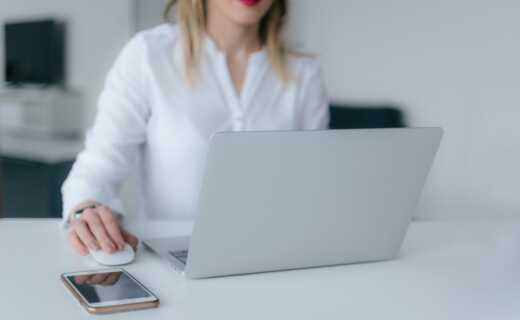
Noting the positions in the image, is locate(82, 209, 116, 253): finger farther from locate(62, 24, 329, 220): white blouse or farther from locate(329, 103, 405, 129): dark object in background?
locate(329, 103, 405, 129): dark object in background

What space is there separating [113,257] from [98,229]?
74 millimetres

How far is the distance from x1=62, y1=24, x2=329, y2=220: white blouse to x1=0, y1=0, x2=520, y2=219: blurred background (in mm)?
247

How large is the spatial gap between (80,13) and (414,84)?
337cm

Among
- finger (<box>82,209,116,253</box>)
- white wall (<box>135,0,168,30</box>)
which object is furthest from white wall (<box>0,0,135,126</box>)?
finger (<box>82,209,116,253</box>)

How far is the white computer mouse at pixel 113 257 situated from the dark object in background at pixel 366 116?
7.11ft

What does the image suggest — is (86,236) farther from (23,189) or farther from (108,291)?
(23,189)

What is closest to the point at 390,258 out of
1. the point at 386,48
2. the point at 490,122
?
the point at 490,122

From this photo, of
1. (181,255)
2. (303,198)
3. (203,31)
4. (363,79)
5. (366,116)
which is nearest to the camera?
(303,198)

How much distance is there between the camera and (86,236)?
1.02 m

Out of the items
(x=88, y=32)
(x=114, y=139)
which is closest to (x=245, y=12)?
(x=114, y=139)

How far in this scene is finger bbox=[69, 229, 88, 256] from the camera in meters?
1.01

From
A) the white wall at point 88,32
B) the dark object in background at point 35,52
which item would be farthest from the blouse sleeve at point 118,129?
the dark object in background at point 35,52

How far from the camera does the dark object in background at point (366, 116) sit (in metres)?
3.17

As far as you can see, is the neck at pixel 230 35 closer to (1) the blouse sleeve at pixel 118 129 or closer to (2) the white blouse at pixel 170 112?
(2) the white blouse at pixel 170 112
